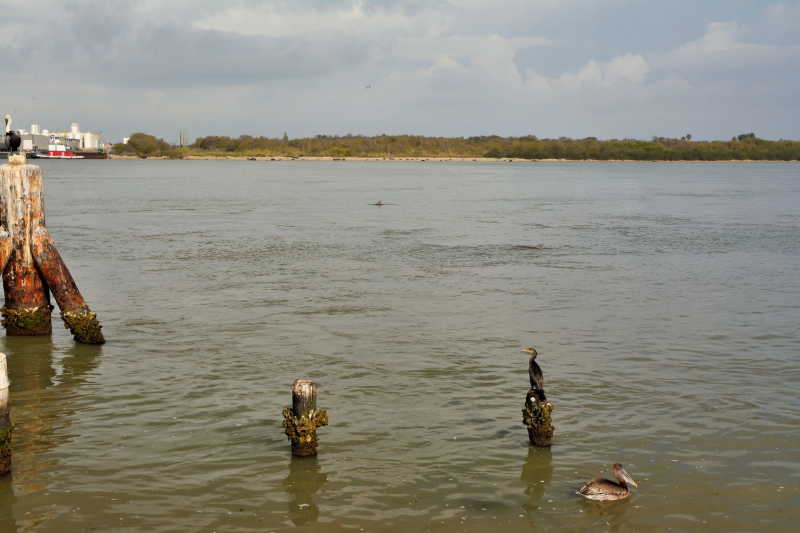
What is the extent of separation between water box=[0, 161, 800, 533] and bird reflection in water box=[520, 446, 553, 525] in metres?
0.04

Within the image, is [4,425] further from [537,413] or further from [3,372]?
[537,413]

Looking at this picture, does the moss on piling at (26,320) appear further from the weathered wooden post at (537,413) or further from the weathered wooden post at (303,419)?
the weathered wooden post at (537,413)

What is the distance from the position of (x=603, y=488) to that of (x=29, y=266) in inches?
418

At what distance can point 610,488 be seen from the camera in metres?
7.76

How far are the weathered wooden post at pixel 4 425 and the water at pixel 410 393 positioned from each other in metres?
0.23

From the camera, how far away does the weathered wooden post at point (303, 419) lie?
338 inches

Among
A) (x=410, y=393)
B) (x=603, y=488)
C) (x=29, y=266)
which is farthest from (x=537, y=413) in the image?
(x=29, y=266)

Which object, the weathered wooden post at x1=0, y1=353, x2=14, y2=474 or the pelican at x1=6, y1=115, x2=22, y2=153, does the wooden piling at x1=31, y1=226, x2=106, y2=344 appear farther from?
the weathered wooden post at x1=0, y1=353, x2=14, y2=474

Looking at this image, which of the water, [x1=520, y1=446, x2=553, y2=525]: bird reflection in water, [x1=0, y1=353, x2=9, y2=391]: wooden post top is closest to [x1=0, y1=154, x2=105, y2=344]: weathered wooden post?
the water

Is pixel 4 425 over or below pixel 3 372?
below

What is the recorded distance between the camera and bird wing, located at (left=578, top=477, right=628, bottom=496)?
7.75 meters

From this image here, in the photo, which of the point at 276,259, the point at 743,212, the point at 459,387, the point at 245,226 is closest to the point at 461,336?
the point at 459,387

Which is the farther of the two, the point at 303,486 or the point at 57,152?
the point at 57,152

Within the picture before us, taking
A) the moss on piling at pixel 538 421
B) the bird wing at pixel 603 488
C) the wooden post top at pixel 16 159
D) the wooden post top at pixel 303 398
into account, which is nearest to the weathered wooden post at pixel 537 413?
the moss on piling at pixel 538 421
